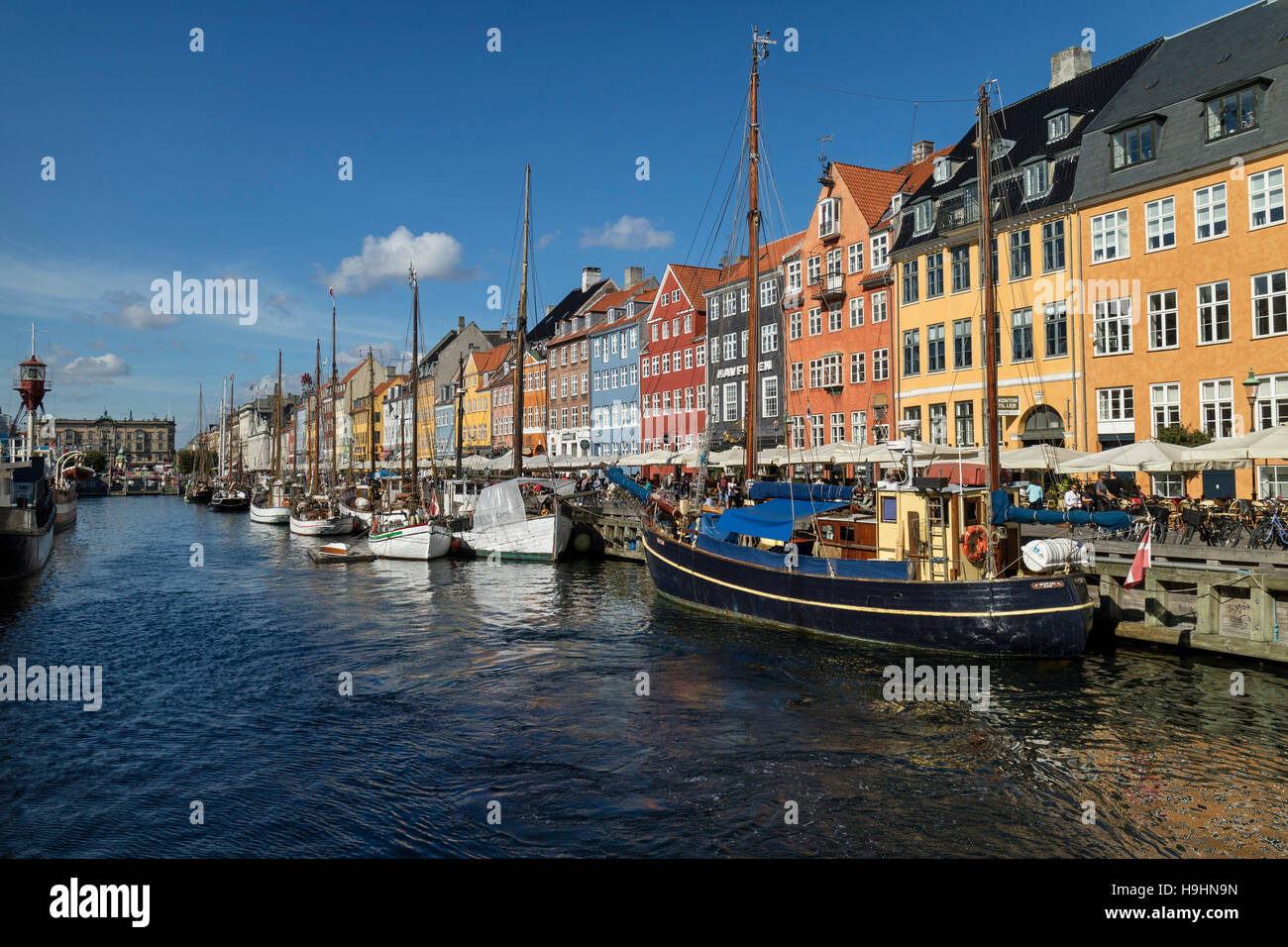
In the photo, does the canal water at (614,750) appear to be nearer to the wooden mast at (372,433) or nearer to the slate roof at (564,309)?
the wooden mast at (372,433)

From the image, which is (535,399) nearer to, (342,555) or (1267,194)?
(342,555)

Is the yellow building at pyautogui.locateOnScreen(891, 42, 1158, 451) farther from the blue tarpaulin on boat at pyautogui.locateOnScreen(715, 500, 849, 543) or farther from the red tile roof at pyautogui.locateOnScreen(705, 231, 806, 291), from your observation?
the blue tarpaulin on boat at pyautogui.locateOnScreen(715, 500, 849, 543)

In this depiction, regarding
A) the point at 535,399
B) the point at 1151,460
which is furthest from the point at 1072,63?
the point at 535,399

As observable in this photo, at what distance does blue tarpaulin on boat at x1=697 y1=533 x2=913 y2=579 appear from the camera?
21.1m

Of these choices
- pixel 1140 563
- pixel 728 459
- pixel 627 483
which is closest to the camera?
pixel 1140 563

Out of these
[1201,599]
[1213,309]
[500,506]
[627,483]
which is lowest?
[1201,599]

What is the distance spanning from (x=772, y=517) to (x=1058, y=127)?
2601 cm

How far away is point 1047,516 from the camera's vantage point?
20203 mm

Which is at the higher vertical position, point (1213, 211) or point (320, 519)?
point (1213, 211)

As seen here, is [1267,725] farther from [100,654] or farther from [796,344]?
[796,344]

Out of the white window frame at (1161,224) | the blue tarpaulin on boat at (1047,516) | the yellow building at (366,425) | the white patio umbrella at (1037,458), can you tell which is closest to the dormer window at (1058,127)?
the white window frame at (1161,224)

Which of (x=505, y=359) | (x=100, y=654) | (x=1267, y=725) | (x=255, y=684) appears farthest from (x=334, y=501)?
(x=1267, y=725)

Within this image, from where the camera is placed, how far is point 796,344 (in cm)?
5256
